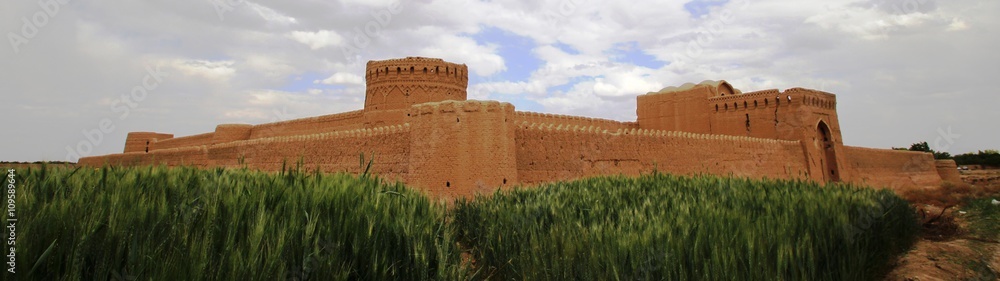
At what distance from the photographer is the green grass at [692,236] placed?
154 inches

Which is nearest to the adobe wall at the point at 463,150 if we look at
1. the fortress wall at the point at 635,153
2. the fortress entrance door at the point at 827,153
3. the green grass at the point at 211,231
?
the fortress wall at the point at 635,153

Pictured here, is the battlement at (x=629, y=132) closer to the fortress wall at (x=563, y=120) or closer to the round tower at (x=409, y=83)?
the fortress wall at (x=563, y=120)

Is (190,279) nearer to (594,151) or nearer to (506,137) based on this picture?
(506,137)

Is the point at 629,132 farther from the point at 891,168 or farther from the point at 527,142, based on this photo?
the point at 891,168

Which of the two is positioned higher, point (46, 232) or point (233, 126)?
point (233, 126)

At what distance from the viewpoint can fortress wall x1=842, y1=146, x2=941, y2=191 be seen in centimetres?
2184

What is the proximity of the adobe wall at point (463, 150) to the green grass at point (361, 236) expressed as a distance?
298 centimetres

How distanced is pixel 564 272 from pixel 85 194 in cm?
391

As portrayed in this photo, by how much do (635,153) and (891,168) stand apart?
19560 mm

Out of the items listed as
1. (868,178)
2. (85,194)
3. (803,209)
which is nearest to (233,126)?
(85,194)

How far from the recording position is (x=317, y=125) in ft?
70.9

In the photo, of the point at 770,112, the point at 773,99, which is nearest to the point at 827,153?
the point at 770,112

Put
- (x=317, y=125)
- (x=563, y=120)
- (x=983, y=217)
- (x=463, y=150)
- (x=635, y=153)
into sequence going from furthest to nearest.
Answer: (x=317, y=125) < (x=563, y=120) < (x=635, y=153) < (x=463, y=150) < (x=983, y=217)

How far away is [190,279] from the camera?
2.52 meters
